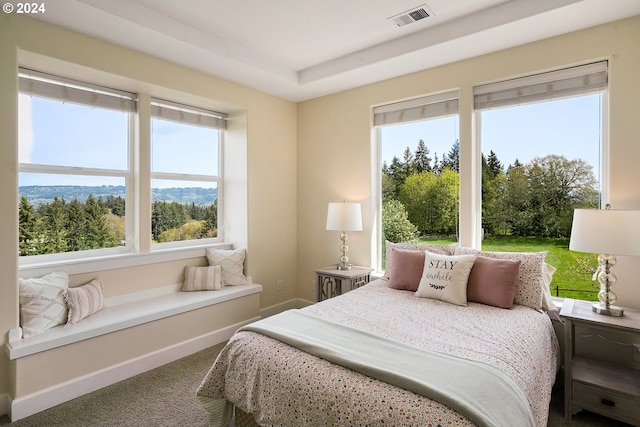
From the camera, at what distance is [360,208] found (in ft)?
12.1

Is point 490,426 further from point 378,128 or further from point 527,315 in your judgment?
point 378,128

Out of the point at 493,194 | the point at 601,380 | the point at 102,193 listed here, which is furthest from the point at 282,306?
the point at 601,380

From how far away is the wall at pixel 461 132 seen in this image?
2.38 m

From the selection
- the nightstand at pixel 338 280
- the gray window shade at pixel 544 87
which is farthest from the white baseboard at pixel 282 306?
the gray window shade at pixel 544 87

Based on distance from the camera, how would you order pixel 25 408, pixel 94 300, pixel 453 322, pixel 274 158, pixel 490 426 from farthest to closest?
pixel 274 158, pixel 94 300, pixel 25 408, pixel 453 322, pixel 490 426

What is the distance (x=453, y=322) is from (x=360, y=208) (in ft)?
5.98

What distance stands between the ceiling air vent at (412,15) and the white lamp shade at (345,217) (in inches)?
66.0

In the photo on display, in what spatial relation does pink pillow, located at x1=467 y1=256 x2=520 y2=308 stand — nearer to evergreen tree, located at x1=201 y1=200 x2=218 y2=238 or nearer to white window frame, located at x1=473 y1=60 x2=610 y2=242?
white window frame, located at x1=473 y1=60 x2=610 y2=242

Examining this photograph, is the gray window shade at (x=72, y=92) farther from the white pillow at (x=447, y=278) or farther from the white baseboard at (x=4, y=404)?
the white pillow at (x=447, y=278)

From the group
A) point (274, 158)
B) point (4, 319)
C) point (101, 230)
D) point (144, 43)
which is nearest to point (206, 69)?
point (144, 43)

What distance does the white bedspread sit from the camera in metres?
1.32

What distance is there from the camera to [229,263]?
3.63 m

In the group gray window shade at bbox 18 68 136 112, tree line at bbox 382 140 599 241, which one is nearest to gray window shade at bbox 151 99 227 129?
gray window shade at bbox 18 68 136 112

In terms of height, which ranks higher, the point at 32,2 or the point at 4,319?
the point at 32,2
